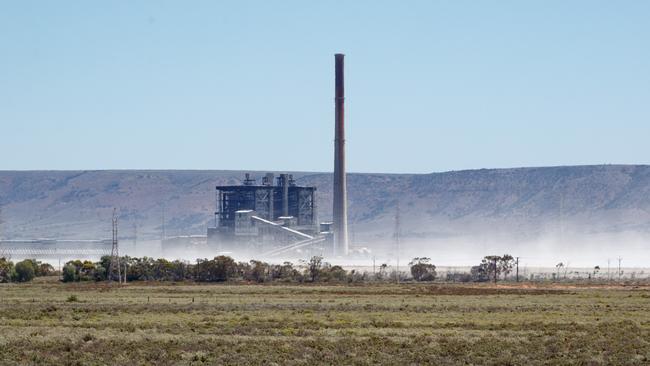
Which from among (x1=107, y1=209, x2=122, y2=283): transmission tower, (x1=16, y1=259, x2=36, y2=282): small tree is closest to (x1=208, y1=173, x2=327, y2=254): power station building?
(x1=107, y1=209, x2=122, y2=283): transmission tower

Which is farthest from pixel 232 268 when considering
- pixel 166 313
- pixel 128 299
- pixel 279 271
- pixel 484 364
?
pixel 484 364

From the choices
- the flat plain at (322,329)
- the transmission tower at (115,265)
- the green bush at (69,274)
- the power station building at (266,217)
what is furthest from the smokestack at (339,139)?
the flat plain at (322,329)

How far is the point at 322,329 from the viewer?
52.2m

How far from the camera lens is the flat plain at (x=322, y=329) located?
143ft

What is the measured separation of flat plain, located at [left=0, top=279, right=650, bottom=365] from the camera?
143 feet

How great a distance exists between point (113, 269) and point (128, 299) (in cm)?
3761

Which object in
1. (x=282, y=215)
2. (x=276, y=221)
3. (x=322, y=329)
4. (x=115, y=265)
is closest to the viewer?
(x=322, y=329)

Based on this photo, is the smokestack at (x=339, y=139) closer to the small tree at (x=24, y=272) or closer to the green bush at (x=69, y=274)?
the green bush at (x=69, y=274)

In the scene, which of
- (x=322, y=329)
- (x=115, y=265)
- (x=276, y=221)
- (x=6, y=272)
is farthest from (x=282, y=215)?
(x=322, y=329)

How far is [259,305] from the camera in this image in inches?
2643

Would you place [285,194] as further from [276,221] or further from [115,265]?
[115,265]

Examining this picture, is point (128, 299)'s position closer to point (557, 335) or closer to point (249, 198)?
point (557, 335)

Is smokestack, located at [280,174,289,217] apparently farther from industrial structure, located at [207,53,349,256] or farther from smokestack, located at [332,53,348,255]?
smokestack, located at [332,53,348,255]

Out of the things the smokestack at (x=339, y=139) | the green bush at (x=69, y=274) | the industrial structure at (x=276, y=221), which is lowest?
the green bush at (x=69, y=274)
